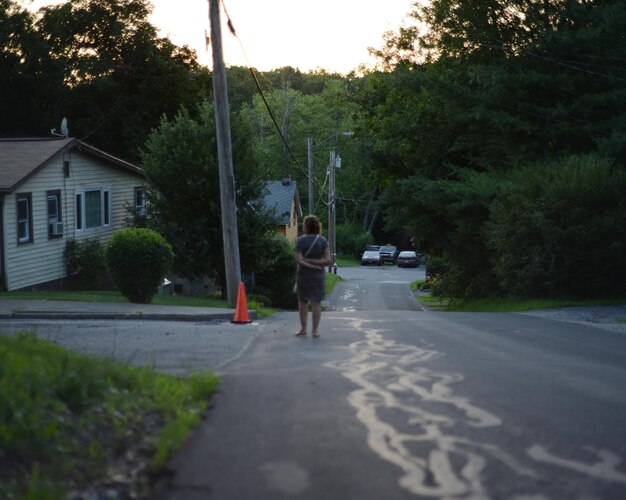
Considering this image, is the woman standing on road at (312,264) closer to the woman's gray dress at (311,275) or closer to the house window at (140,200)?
the woman's gray dress at (311,275)

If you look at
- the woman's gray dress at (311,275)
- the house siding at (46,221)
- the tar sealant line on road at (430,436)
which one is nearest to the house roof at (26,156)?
the house siding at (46,221)

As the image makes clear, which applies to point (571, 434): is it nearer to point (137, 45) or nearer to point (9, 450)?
point (9, 450)

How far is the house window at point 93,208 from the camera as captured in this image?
3098 cm

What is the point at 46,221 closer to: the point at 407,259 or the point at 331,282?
the point at 331,282

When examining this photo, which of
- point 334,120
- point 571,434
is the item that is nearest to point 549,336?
point 571,434

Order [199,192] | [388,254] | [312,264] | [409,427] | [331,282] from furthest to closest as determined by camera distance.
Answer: [388,254]
[331,282]
[199,192]
[312,264]
[409,427]

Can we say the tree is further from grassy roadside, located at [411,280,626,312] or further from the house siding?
grassy roadside, located at [411,280,626,312]

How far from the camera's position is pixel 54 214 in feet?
95.5

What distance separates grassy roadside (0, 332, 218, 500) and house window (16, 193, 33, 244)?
1931cm

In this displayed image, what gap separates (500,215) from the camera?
24938mm

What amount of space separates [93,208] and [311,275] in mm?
20756

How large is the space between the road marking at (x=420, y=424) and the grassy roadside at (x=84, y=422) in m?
1.41

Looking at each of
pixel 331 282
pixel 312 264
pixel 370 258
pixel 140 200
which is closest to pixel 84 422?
pixel 312 264

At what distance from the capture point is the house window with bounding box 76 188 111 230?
30984mm
